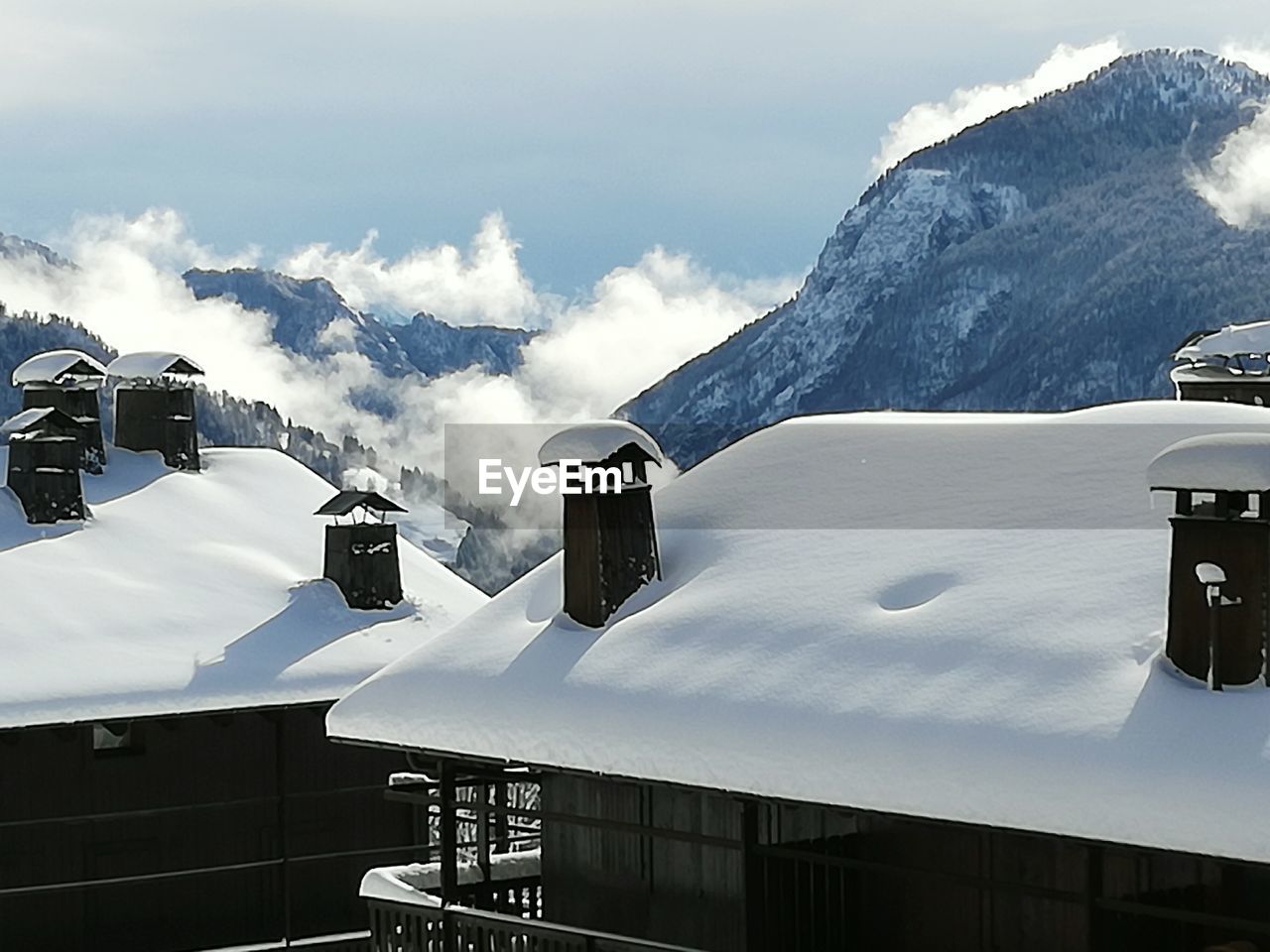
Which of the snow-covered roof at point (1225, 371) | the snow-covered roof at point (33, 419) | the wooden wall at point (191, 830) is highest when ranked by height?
the snow-covered roof at point (1225, 371)

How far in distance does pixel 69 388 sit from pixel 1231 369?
1517 cm

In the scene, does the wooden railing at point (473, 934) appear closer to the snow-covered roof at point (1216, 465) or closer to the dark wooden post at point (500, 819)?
the dark wooden post at point (500, 819)

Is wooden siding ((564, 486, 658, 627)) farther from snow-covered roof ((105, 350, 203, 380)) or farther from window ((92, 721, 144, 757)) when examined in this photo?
snow-covered roof ((105, 350, 203, 380))

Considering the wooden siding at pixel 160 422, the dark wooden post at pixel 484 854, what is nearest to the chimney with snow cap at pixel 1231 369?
the dark wooden post at pixel 484 854

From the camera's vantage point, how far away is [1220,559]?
10.7m

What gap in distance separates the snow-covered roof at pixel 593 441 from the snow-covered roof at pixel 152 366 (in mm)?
12235

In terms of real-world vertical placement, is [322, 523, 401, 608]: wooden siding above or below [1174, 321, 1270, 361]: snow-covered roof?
below

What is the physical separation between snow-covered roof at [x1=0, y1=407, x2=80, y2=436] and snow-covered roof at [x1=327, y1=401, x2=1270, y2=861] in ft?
32.9

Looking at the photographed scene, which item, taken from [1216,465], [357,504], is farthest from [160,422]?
[1216,465]

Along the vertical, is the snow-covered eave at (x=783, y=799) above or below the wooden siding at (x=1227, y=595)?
below

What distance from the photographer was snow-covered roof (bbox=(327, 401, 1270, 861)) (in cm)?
1009

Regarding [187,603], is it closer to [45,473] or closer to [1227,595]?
[45,473]

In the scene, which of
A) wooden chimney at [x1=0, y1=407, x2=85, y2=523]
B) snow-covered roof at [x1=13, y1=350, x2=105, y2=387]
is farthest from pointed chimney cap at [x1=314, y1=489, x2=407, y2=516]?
snow-covered roof at [x1=13, y1=350, x2=105, y2=387]

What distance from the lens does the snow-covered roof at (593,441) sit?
15.0 meters
